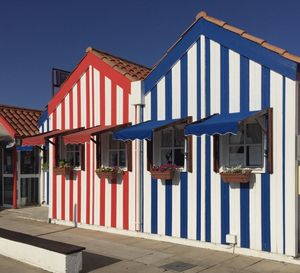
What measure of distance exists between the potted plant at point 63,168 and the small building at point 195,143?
0.04m

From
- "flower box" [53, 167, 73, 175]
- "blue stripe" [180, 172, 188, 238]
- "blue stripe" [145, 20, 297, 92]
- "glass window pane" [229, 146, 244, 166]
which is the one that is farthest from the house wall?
"glass window pane" [229, 146, 244, 166]

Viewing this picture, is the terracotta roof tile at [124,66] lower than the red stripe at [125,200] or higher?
higher

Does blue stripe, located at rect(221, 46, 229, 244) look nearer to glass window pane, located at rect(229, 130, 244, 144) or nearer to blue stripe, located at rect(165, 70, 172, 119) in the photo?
glass window pane, located at rect(229, 130, 244, 144)

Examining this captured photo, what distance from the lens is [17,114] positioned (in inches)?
658

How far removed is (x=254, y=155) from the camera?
8812mm

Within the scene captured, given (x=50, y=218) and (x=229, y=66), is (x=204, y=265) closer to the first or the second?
(x=229, y=66)

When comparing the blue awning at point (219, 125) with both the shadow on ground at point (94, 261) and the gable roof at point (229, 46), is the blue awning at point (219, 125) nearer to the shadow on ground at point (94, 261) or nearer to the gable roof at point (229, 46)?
the gable roof at point (229, 46)

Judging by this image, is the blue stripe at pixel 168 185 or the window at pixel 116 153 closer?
the blue stripe at pixel 168 185

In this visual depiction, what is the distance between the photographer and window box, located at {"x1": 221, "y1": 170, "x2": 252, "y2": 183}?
27.7ft

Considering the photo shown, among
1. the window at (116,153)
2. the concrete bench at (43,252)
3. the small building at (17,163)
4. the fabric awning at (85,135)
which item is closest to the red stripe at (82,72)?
the fabric awning at (85,135)

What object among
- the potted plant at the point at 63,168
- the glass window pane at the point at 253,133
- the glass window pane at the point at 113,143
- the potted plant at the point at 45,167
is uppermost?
the glass window pane at the point at 253,133

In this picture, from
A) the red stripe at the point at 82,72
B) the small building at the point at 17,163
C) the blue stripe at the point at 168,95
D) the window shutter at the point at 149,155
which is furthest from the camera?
the small building at the point at 17,163

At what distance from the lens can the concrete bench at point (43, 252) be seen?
293 inches

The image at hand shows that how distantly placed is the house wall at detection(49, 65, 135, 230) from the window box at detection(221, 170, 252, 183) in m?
2.76
